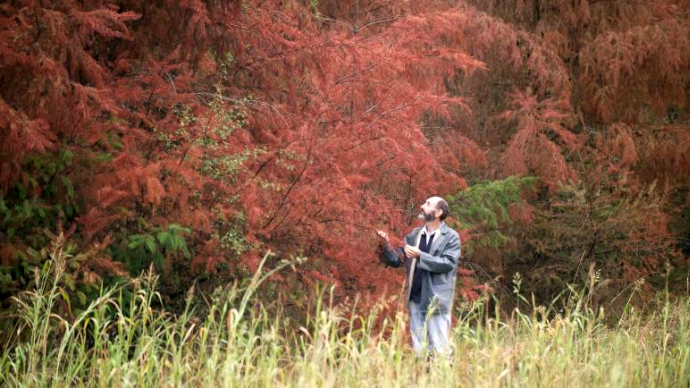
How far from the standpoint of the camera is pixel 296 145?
7344 millimetres

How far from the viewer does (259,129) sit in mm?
8328

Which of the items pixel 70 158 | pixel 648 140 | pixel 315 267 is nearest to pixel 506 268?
pixel 648 140

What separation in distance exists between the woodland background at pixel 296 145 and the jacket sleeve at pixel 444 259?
0.50 m

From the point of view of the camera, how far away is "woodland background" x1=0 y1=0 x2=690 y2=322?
6.09 m

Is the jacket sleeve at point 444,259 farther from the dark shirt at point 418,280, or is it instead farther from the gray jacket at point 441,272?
the dark shirt at point 418,280

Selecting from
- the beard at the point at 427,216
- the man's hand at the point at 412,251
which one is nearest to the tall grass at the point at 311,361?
the man's hand at the point at 412,251

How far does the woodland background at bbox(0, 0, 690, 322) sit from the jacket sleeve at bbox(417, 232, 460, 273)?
0.50 m

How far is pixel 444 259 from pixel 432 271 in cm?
13

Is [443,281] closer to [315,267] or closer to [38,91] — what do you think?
[315,267]

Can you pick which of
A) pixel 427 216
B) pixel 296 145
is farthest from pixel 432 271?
pixel 296 145

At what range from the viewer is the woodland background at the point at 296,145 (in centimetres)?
609

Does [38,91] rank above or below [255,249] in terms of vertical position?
above

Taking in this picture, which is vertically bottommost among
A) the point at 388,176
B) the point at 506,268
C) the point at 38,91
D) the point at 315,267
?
the point at 506,268

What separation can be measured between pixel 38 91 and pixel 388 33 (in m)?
4.81
